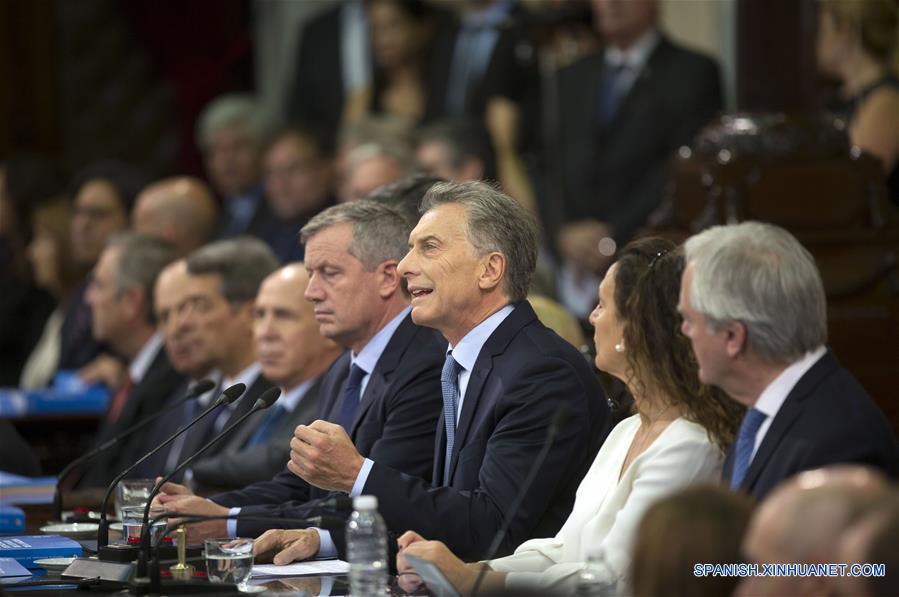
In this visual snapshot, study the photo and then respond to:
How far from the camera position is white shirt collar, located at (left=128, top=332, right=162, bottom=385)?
6875 millimetres

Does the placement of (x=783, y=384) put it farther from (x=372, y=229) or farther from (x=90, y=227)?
(x=90, y=227)

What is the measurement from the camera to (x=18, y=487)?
5.64 m

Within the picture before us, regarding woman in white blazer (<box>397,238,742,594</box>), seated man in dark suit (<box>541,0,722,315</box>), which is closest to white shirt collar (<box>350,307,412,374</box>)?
woman in white blazer (<box>397,238,742,594</box>)

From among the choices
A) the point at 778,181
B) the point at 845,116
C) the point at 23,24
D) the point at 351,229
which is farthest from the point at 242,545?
the point at 23,24

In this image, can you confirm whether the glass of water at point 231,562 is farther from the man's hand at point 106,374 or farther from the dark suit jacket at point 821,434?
the man's hand at point 106,374

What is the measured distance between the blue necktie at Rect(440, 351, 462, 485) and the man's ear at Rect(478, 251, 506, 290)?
194 millimetres

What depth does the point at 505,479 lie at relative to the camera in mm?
3686

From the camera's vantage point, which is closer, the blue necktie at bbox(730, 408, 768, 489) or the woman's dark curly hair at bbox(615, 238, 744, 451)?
the blue necktie at bbox(730, 408, 768, 489)

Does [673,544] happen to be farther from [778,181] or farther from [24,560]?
[778,181]

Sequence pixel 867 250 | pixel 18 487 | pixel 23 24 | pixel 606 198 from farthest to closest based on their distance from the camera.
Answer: pixel 23 24
pixel 606 198
pixel 18 487
pixel 867 250

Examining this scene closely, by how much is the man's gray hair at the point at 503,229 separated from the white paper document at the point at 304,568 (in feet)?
2.40

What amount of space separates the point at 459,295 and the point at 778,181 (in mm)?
1486

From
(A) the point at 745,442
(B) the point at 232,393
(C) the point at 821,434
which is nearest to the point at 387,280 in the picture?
(B) the point at 232,393

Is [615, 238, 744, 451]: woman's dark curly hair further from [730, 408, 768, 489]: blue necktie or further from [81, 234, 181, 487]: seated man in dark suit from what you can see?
[81, 234, 181, 487]: seated man in dark suit
